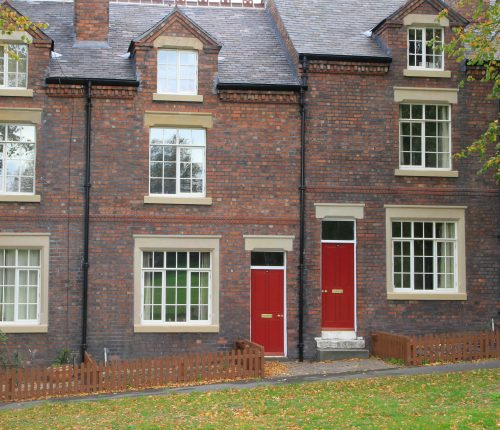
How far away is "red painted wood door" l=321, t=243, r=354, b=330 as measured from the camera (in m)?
23.0

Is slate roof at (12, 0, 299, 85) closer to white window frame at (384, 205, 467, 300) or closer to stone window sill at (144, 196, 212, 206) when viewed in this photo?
stone window sill at (144, 196, 212, 206)

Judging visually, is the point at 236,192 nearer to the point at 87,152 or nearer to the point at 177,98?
the point at 177,98

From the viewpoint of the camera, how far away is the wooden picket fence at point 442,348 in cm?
2031

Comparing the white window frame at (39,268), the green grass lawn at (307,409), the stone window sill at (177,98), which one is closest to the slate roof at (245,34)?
the stone window sill at (177,98)

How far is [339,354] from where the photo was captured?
22172mm

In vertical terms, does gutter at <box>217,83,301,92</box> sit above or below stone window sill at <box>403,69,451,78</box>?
below

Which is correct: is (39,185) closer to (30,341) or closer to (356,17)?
(30,341)

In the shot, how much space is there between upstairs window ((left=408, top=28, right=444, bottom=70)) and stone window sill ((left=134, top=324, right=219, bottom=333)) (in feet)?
30.8

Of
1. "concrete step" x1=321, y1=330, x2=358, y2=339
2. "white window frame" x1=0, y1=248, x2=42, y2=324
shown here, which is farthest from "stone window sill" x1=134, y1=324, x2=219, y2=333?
"concrete step" x1=321, y1=330, x2=358, y2=339

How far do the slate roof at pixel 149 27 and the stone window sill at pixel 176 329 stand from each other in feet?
22.0

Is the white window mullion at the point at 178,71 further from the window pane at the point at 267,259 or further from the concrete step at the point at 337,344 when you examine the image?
the concrete step at the point at 337,344

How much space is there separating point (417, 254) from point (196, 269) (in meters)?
6.22

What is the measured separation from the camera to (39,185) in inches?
867

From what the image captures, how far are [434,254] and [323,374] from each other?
588cm
